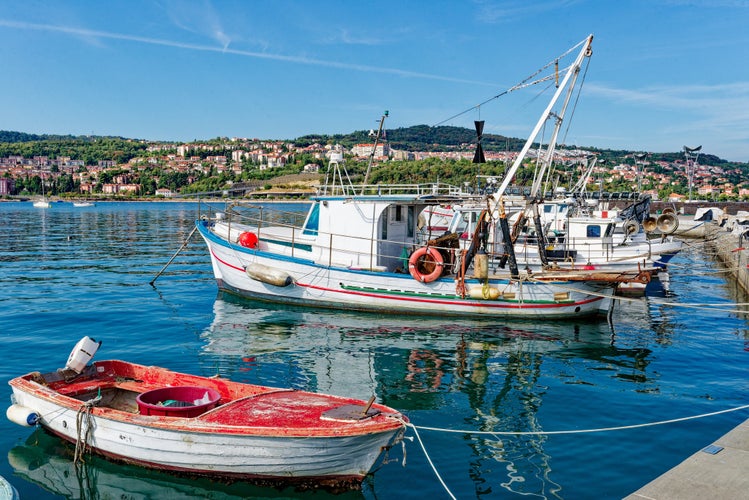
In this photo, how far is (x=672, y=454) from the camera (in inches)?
317

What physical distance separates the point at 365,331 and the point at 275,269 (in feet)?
12.4

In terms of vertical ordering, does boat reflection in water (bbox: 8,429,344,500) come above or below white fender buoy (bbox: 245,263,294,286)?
below

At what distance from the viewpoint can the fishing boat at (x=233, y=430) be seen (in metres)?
6.65

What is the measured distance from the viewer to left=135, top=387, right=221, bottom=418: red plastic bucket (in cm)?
751

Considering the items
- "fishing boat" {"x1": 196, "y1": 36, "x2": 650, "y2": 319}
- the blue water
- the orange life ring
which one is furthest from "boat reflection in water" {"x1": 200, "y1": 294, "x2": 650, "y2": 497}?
the orange life ring

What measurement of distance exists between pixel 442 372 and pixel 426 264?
15.9 ft

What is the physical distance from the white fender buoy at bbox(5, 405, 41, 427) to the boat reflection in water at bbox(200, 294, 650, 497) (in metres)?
3.75

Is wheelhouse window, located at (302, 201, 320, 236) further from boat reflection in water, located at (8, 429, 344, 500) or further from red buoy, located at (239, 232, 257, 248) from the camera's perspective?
boat reflection in water, located at (8, 429, 344, 500)

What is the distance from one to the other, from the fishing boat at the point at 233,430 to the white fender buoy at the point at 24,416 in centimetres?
1

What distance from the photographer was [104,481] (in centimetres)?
730

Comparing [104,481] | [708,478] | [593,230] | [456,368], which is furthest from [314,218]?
[708,478]

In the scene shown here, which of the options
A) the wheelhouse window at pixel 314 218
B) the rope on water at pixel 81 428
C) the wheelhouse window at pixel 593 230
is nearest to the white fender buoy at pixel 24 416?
the rope on water at pixel 81 428

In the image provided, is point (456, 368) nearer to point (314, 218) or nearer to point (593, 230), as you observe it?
point (314, 218)

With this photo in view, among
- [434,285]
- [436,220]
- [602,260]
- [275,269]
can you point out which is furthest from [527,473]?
[436,220]
